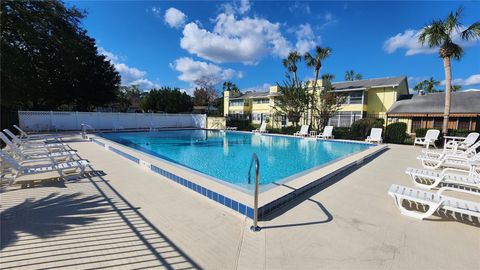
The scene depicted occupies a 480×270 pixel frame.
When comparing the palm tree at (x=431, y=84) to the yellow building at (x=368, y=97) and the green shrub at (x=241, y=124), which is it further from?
the green shrub at (x=241, y=124)

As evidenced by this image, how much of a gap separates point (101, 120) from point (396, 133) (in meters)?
26.0

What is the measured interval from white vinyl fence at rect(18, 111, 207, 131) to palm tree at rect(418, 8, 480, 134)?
23089mm

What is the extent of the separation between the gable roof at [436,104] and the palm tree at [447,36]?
4.35 metres

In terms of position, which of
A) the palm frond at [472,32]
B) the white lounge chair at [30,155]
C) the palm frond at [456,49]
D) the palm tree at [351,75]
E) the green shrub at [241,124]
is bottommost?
the white lounge chair at [30,155]

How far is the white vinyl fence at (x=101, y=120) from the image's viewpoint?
18688 millimetres

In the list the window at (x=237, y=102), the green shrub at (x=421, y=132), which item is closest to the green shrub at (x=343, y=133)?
the green shrub at (x=421, y=132)

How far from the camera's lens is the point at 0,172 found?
557 centimetres

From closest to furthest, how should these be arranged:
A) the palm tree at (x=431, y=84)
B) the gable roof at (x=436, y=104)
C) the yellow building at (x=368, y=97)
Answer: the gable roof at (x=436, y=104) < the yellow building at (x=368, y=97) < the palm tree at (x=431, y=84)

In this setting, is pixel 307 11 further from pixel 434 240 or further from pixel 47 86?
pixel 47 86

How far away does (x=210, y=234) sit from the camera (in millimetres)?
3055

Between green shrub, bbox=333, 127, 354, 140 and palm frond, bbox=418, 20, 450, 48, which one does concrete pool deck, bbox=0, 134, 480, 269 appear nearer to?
green shrub, bbox=333, 127, 354, 140

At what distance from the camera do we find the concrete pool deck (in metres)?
2.50

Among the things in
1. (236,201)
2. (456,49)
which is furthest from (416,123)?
(236,201)

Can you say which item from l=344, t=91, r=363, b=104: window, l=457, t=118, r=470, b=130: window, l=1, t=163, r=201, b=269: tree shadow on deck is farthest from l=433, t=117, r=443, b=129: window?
l=1, t=163, r=201, b=269: tree shadow on deck
